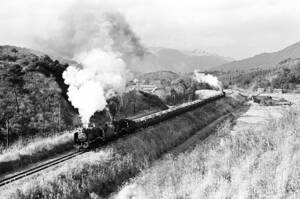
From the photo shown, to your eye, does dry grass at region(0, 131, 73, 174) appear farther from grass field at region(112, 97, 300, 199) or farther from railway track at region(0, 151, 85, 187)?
grass field at region(112, 97, 300, 199)

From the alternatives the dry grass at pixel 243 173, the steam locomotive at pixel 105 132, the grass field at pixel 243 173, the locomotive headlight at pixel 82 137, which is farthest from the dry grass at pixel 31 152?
the dry grass at pixel 243 173

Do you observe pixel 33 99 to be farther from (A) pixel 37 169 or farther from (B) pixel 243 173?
(B) pixel 243 173

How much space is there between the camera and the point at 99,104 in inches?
1153

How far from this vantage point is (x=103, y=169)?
24281 millimetres

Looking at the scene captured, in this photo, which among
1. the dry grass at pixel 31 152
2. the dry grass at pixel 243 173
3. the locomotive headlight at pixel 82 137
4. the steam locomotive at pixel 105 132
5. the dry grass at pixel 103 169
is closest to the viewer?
the dry grass at pixel 243 173

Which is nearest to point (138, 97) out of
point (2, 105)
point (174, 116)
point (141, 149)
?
point (174, 116)

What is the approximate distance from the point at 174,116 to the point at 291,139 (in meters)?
33.7

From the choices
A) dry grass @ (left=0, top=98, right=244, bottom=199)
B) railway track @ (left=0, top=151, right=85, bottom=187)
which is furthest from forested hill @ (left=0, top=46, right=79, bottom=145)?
dry grass @ (left=0, top=98, right=244, bottom=199)

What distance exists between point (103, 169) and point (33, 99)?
2691cm

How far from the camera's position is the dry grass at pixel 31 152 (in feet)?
79.1

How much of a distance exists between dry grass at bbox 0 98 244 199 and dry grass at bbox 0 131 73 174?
4081 mm

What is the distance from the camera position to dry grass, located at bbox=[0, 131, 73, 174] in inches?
949

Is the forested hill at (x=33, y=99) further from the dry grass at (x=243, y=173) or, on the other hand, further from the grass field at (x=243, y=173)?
the dry grass at (x=243, y=173)

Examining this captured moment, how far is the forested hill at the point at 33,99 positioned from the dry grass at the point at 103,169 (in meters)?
13.6
